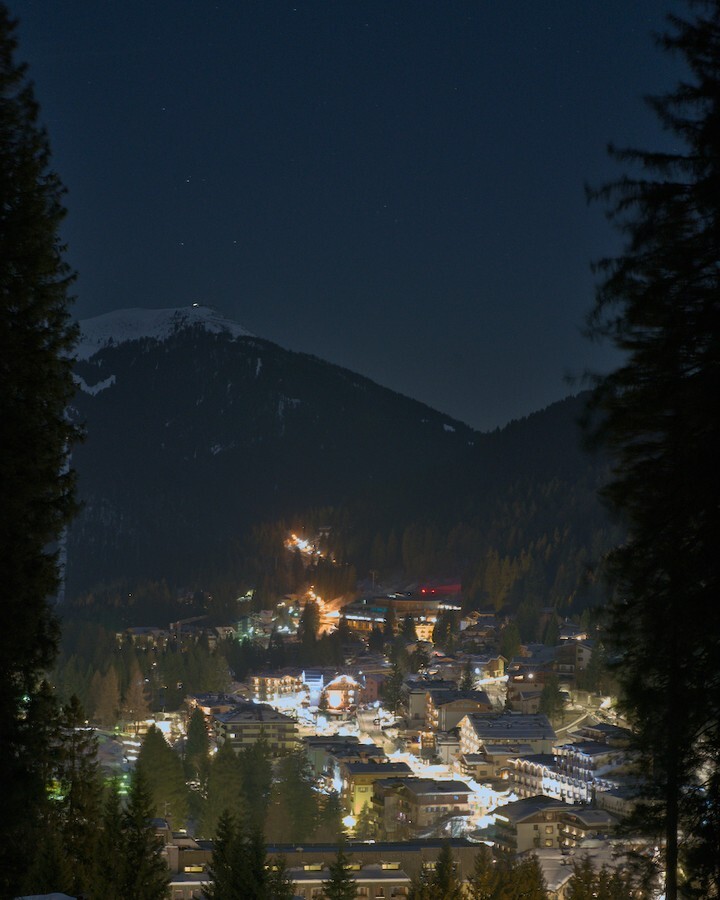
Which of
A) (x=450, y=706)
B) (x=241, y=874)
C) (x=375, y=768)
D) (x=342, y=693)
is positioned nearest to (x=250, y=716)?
(x=450, y=706)

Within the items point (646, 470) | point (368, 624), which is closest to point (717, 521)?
point (646, 470)

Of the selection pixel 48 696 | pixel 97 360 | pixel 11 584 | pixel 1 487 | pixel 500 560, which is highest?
pixel 97 360

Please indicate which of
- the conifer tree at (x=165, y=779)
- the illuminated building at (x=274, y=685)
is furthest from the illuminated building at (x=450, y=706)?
the conifer tree at (x=165, y=779)

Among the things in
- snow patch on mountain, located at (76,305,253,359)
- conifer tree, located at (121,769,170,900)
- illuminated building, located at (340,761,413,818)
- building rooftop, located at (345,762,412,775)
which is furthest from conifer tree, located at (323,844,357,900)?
snow patch on mountain, located at (76,305,253,359)

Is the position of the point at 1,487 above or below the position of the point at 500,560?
below

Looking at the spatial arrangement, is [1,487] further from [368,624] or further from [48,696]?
[368,624]

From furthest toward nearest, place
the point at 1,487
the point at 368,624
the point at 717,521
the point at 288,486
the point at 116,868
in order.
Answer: the point at 288,486, the point at 368,624, the point at 116,868, the point at 1,487, the point at 717,521
